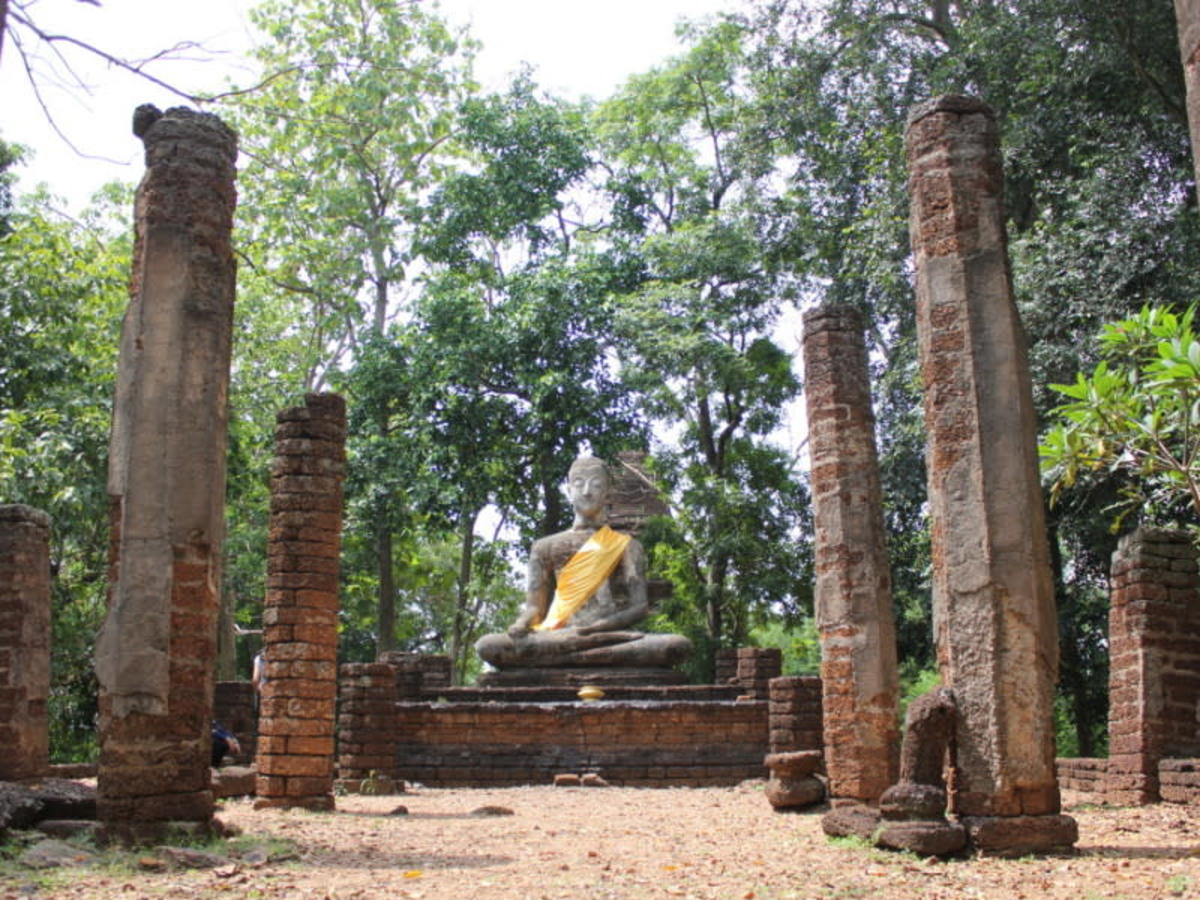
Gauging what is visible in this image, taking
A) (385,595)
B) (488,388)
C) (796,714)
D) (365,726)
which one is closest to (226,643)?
(385,595)

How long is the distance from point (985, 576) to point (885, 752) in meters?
2.50

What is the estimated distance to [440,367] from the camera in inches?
894

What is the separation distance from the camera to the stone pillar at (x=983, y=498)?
7367 millimetres

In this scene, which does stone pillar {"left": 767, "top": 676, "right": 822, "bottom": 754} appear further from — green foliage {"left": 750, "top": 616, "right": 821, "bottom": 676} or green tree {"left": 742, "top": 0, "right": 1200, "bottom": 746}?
green foliage {"left": 750, "top": 616, "right": 821, "bottom": 676}

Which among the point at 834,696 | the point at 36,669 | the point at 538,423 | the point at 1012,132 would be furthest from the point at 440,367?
the point at 834,696

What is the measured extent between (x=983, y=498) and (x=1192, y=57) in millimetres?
4008

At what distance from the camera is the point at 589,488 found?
19.9 meters

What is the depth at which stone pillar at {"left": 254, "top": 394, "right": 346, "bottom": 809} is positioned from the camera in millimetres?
10711

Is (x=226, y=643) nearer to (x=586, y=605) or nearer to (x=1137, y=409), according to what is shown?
(x=586, y=605)

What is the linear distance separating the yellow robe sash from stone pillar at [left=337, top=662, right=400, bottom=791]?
196 inches

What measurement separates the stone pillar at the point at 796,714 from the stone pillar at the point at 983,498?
570 cm

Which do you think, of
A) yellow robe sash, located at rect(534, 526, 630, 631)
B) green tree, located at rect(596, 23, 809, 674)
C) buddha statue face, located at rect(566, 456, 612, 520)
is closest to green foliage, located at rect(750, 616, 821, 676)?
green tree, located at rect(596, 23, 809, 674)

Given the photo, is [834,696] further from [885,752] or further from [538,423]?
[538,423]

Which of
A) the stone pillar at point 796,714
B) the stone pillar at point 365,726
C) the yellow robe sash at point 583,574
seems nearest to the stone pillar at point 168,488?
the stone pillar at point 365,726
